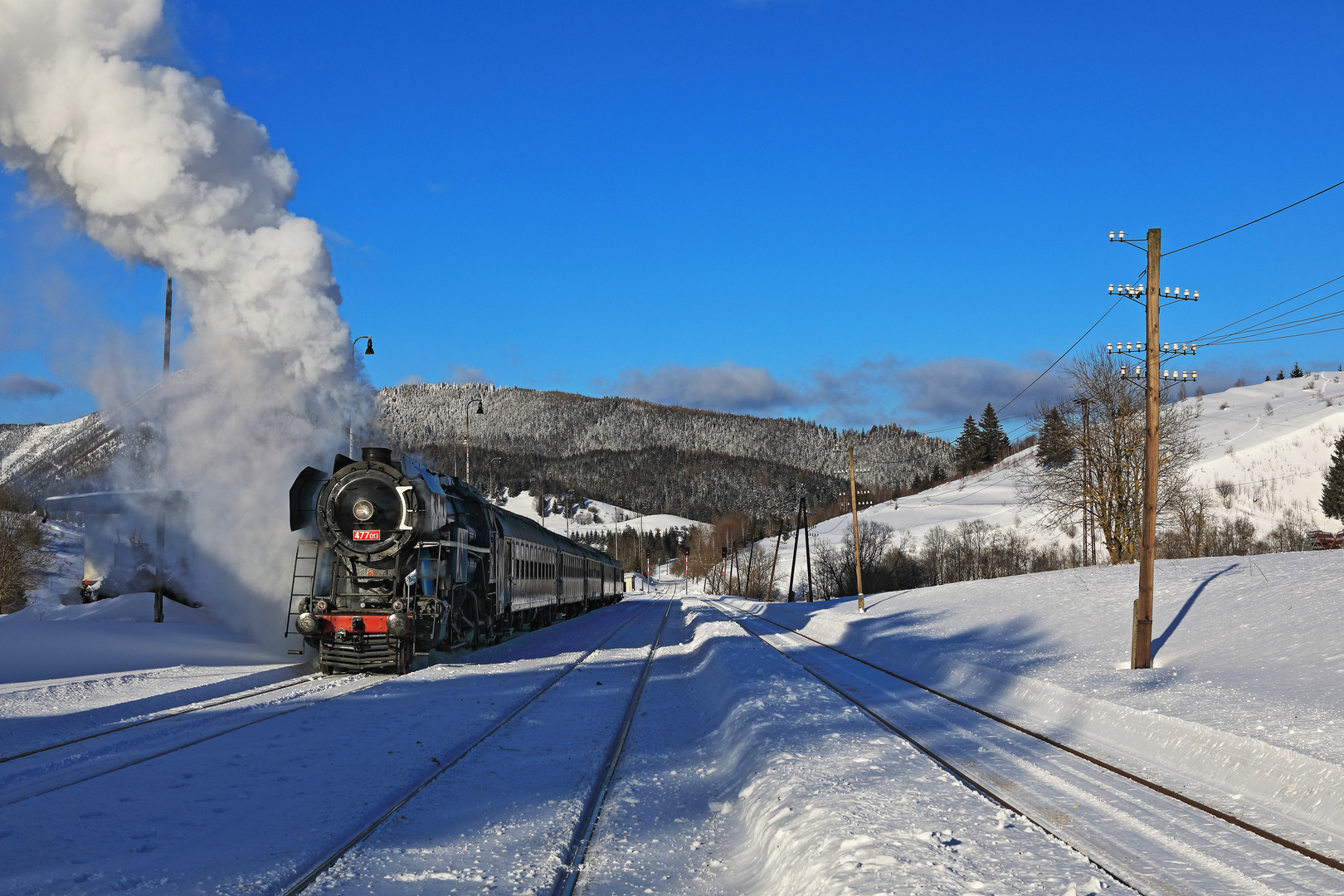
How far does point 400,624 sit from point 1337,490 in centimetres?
6838

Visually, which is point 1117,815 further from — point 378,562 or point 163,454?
point 163,454

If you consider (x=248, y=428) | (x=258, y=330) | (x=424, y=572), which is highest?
(x=258, y=330)

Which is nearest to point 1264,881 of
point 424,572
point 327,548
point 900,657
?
Result: point 424,572

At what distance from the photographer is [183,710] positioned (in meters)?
11.5

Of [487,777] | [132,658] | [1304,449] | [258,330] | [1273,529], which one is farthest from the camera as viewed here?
[1304,449]

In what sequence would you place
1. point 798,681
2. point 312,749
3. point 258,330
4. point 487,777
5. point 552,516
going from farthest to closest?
point 552,516 → point 258,330 → point 798,681 → point 312,749 → point 487,777

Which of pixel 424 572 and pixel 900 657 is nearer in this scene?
pixel 424 572

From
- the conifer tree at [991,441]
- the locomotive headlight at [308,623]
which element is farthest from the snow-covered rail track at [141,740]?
the conifer tree at [991,441]

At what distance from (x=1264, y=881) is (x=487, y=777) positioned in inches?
234

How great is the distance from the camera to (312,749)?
9.14 meters

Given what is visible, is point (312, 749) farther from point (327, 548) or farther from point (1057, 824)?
point (327, 548)

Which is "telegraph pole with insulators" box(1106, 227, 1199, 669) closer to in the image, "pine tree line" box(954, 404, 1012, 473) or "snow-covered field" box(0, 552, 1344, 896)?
"snow-covered field" box(0, 552, 1344, 896)

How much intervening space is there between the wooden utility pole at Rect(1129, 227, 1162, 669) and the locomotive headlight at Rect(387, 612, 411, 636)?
41.1ft

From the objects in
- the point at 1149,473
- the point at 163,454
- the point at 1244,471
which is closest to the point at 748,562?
the point at 1244,471
